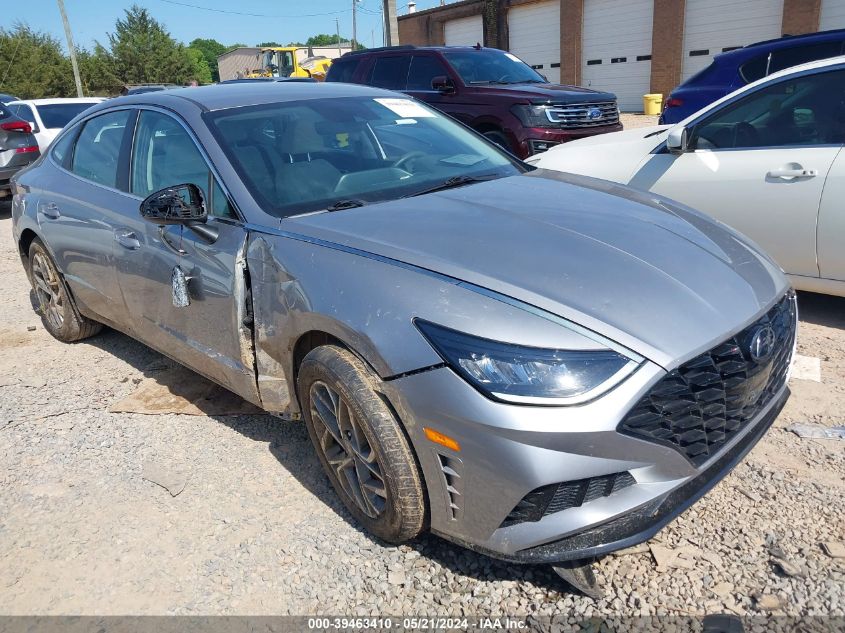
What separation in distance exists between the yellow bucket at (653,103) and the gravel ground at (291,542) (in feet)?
61.1

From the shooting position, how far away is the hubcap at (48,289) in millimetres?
4828

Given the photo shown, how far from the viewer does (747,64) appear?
7816 mm

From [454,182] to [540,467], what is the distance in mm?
1731

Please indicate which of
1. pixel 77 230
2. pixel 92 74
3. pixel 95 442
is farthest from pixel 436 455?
pixel 92 74

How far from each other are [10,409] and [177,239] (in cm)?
174

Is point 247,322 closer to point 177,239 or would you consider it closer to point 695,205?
point 177,239

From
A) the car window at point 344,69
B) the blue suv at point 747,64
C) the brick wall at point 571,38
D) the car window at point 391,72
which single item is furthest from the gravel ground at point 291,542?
the brick wall at point 571,38

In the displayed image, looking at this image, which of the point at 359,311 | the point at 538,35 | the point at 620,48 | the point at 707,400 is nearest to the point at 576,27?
the point at 620,48

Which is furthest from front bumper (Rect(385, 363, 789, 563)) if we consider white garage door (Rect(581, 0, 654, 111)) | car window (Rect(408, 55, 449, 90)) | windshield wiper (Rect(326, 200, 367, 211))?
white garage door (Rect(581, 0, 654, 111))

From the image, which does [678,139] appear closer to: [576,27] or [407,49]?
[407,49]

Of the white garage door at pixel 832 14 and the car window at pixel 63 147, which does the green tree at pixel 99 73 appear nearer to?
the white garage door at pixel 832 14

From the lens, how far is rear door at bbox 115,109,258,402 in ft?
9.93

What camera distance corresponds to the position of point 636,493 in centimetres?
209

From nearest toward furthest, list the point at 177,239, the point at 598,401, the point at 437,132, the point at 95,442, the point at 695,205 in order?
the point at 598,401, the point at 177,239, the point at 95,442, the point at 437,132, the point at 695,205
